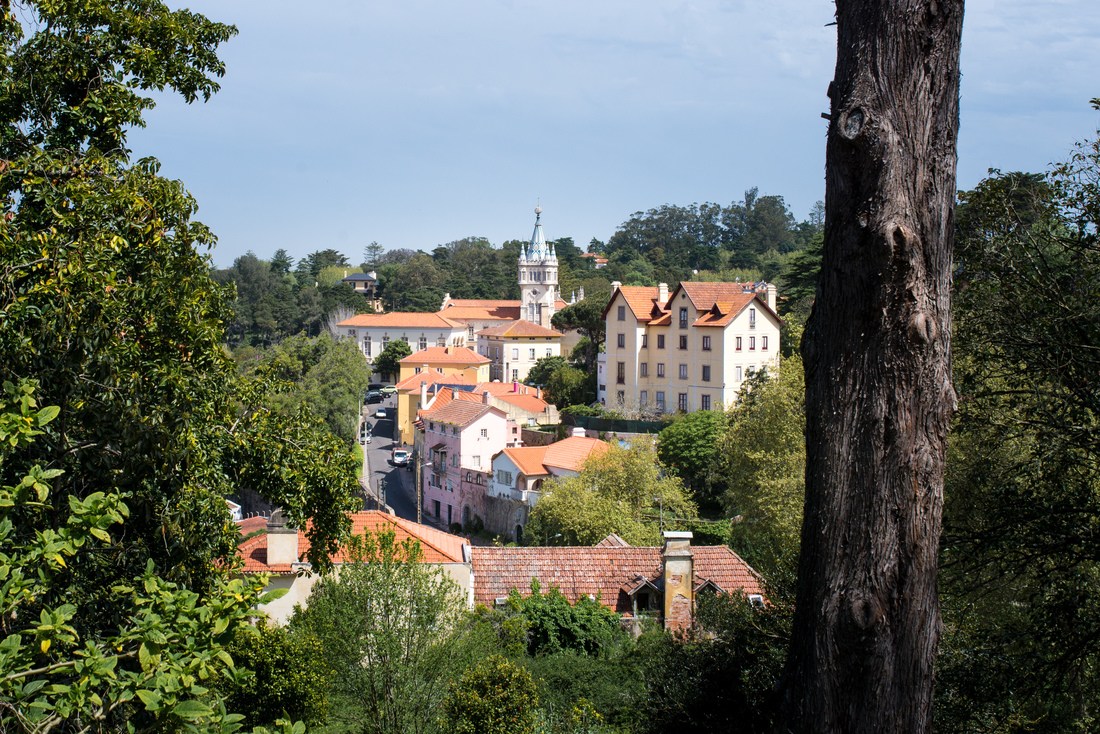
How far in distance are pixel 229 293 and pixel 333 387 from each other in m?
44.7

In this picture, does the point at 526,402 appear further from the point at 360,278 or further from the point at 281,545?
the point at 360,278

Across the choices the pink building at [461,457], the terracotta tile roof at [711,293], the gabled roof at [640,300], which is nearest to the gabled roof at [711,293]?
the terracotta tile roof at [711,293]

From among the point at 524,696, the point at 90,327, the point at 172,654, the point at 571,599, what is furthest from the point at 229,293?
the point at 571,599

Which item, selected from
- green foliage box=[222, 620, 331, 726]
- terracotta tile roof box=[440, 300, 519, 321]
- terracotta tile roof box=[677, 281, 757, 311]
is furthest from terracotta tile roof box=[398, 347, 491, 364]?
green foliage box=[222, 620, 331, 726]

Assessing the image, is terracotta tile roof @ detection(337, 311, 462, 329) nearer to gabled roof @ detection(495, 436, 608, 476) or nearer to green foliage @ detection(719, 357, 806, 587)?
gabled roof @ detection(495, 436, 608, 476)

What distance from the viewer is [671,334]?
49469 millimetres

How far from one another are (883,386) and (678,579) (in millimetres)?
15129

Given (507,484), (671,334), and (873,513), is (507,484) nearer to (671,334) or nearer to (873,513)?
(671,334)

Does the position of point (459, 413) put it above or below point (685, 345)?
below

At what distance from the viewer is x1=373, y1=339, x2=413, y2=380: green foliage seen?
83.4 m

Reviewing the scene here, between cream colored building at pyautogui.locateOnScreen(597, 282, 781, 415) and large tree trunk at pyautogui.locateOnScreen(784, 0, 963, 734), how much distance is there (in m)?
40.7

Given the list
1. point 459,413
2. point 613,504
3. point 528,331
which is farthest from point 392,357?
point 613,504

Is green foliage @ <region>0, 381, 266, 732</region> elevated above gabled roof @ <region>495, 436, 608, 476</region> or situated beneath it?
elevated above

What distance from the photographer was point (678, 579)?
18.0 meters
